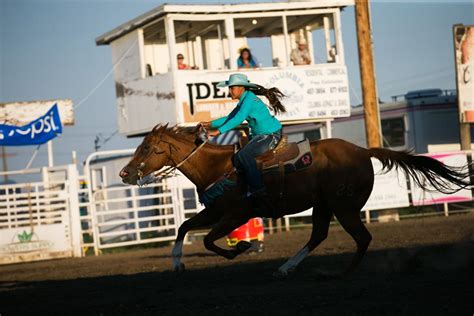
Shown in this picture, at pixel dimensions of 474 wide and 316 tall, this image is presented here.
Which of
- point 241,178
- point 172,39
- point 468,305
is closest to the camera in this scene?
point 468,305

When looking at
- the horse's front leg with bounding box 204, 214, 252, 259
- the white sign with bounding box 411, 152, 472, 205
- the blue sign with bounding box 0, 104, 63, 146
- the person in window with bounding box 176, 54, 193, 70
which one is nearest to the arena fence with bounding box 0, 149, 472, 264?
the white sign with bounding box 411, 152, 472, 205

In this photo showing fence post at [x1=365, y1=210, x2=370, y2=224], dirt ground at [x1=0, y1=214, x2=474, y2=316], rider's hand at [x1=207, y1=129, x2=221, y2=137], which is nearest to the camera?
dirt ground at [x1=0, y1=214, x2=474, y2=316]

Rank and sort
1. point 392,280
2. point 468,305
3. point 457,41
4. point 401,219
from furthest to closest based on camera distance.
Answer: point 457,41 → point 401,219 → point 392,280 → point 468,305

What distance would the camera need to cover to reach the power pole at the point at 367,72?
22.3 metres

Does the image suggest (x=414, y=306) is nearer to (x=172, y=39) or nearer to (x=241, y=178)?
(x=241, y=178)

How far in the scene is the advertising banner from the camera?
83.5 feet

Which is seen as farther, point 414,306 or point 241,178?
point 241,178

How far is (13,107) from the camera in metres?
21.8

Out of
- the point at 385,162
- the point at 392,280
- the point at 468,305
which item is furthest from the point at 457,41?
the point at 468,305

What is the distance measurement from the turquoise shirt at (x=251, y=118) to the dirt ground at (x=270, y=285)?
5.79 feet

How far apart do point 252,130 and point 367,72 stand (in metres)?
13.5

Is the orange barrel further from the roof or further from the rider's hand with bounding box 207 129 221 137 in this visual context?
the roof

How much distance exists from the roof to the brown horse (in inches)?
446

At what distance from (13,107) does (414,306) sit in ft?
56.3
